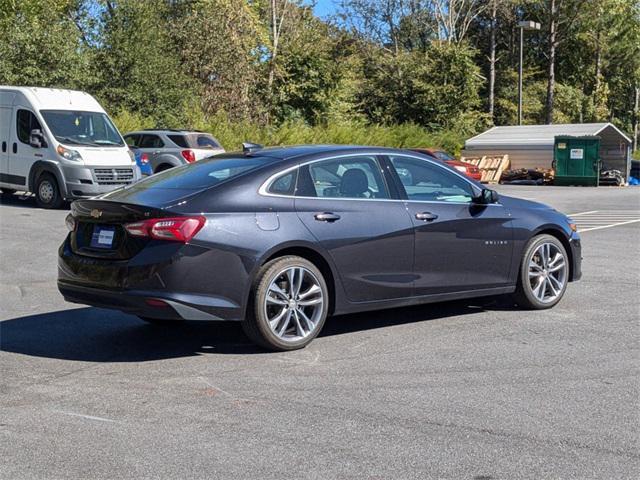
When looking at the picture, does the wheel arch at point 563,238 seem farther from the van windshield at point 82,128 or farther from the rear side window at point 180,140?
the rear side window at point 180,140

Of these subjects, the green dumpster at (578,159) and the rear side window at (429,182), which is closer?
the rear side window at (429,182)

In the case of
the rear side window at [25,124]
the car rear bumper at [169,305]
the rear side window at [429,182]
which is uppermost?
the rear side window at [25,124]

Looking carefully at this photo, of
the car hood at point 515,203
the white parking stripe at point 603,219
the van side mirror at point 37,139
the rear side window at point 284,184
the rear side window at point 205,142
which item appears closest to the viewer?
the rear side window at point 284,184

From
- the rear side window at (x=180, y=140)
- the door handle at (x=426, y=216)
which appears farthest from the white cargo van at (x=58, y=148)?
the door handle at (x=426, y=216)

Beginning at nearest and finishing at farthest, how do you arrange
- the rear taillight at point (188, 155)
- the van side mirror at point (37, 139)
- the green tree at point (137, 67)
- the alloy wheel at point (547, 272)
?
the alloy wheel at point (547, 272) < the van side mirror at point (37, 139) < the rear taillight at point (188, 155) < the green tree at point (137, 67)

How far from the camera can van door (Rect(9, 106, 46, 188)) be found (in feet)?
63.5

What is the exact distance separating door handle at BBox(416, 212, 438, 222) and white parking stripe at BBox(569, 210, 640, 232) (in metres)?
9.75

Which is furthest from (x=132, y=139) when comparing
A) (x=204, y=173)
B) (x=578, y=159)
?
(x=578, y=159)

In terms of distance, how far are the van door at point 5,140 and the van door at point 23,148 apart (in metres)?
0.17

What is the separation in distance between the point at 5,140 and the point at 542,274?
14744 mm

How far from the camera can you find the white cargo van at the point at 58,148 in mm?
→ 18859

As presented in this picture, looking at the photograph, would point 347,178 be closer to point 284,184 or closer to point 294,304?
point 284,184

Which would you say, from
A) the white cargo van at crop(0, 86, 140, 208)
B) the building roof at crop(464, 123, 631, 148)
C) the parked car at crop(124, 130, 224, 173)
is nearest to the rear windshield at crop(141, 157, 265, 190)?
the white cargo van at crop(0, 86, 140, 208)

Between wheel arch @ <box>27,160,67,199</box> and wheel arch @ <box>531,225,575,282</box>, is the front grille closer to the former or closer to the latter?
wheel arch @ <box>27,160,67,199</box>
